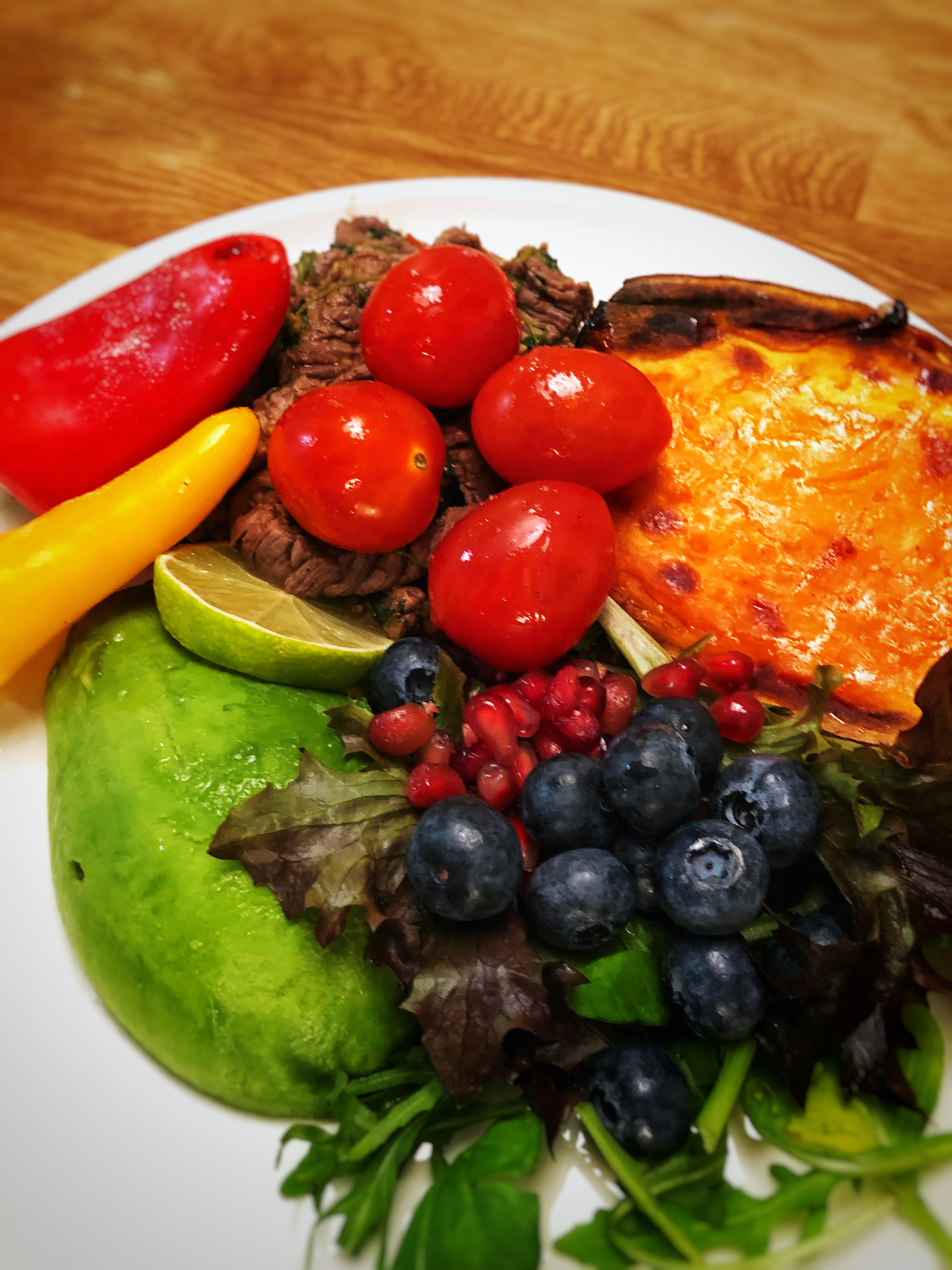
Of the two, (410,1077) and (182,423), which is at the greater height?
(182,423)

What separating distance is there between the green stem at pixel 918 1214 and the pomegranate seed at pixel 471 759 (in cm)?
90

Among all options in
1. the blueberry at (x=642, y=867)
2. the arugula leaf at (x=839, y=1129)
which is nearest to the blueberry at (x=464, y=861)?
the blueberry at (x=642, y=867)

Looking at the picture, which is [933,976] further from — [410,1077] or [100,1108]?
[100,1108]

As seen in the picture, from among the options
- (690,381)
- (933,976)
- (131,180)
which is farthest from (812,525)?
(131,180)

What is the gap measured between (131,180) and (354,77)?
1.04 metres

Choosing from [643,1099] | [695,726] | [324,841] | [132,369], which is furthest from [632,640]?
[132,369]

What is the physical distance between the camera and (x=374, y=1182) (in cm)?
137

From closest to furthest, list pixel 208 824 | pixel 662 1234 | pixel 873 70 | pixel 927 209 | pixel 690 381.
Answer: pixel 662 1234, pixel 208 824, pixel 690 381, pixel 927 209, pixel 873 70

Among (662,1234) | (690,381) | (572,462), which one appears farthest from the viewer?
(690,381)

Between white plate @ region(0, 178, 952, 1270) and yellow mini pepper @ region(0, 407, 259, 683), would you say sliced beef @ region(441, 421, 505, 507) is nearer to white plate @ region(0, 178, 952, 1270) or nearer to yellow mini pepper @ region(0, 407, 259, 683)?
yellow mini pepper @ region(0, 407, 259, 683)

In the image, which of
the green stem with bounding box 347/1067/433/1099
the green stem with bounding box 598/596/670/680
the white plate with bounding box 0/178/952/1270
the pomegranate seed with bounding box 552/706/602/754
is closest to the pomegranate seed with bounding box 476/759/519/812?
the pomegranate seed with bounding box 552/706/602/754

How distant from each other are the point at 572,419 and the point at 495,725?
2.11 feet

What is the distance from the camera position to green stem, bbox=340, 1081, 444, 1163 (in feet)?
4.58

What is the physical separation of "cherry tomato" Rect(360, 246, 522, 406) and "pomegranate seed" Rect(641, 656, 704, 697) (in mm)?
756
